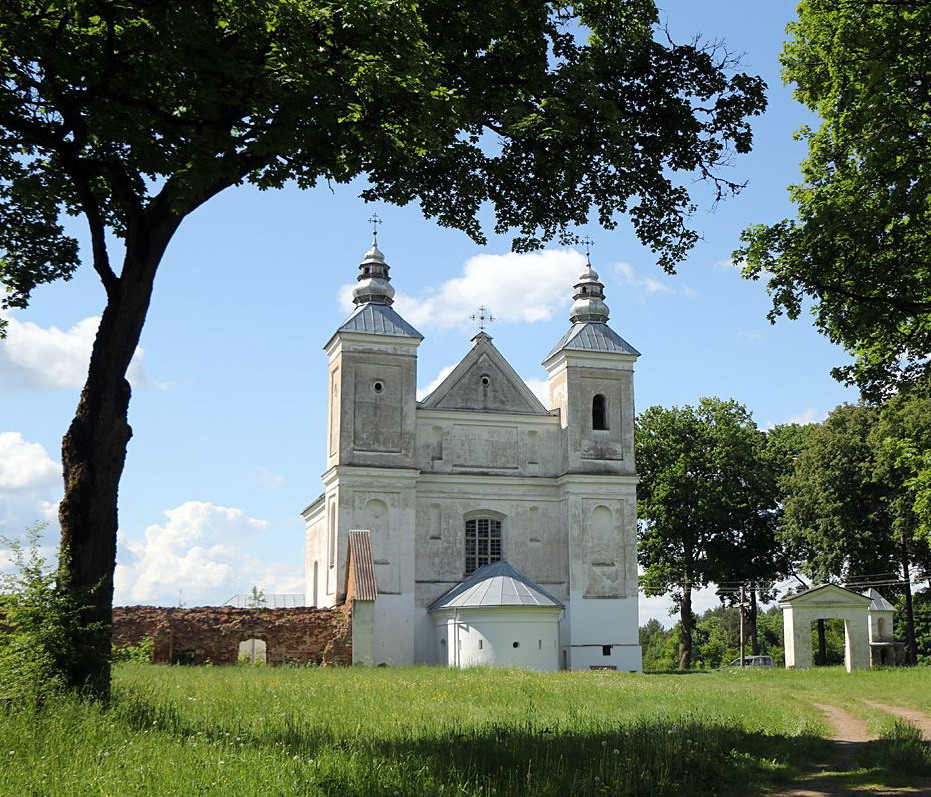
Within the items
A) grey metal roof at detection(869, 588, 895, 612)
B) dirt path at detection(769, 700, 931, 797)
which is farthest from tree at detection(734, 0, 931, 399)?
grey metal roof at detection(869, 588, 895, 612)

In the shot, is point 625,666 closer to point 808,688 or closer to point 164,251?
point 808,688

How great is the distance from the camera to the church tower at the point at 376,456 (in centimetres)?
3756

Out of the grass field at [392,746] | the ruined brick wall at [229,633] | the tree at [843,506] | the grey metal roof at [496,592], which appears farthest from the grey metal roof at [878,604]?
the grass field at [392,746]

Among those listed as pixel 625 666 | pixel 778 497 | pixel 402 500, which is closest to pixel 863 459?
pixel 778 497

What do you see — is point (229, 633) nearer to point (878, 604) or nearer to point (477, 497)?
point (477, 497)

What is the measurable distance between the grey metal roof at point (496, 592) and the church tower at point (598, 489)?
2.99 metres

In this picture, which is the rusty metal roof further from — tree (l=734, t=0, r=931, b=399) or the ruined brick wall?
tree (l=734, t=0, r=931, b=399)

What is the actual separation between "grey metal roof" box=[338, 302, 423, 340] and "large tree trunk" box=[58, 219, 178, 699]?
27210 mm

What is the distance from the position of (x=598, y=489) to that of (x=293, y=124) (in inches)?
1230

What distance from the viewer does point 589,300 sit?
44.3 m

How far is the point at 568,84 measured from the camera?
38.1 feet

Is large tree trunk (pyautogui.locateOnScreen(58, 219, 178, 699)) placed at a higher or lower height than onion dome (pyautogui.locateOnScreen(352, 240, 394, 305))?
lower

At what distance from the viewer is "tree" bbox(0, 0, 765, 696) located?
9.91 metres

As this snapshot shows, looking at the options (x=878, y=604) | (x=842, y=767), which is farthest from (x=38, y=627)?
(x=878, y=604)
